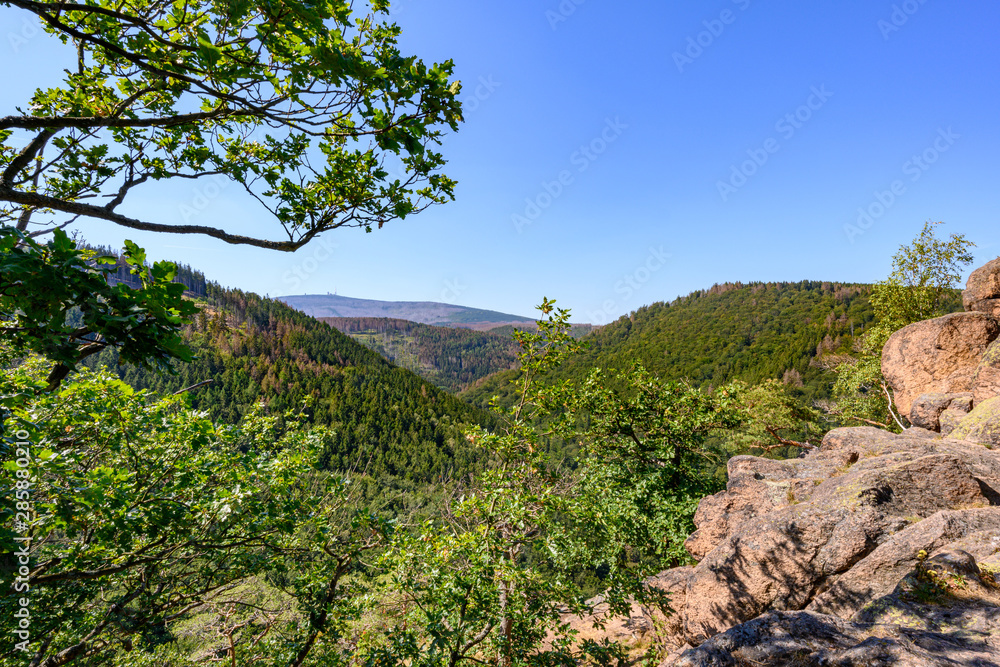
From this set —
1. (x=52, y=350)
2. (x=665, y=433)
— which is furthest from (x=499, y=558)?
(x=665, y=433)

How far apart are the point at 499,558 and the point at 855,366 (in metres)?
31.1

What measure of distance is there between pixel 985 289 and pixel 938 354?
4.49 metres

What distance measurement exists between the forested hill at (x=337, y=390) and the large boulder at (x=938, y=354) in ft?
273

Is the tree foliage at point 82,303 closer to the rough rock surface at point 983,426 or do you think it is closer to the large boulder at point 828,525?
the large boulder at point 828,525

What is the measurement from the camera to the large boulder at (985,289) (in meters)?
16.0

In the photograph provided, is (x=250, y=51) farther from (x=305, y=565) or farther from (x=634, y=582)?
(x=634, y=582)

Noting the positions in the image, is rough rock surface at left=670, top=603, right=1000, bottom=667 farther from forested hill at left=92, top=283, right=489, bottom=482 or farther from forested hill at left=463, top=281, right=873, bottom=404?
forested hill at left=92, top=283, right=489, bottom=482

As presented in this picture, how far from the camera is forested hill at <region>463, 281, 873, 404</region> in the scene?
113856mm

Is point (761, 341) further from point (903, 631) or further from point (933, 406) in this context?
point (903, 631)

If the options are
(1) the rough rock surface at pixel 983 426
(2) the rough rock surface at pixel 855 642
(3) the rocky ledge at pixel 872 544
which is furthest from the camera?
(1) the rough rock surface at pixel 983 426

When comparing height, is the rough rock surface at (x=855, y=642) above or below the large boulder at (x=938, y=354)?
below

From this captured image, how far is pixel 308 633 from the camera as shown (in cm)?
680

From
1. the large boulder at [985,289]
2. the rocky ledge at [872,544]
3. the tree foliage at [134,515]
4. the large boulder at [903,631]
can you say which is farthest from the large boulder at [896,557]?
the large boulder at [985,289]

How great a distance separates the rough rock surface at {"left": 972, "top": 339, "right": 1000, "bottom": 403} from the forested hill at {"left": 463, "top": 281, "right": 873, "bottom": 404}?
259 feet
